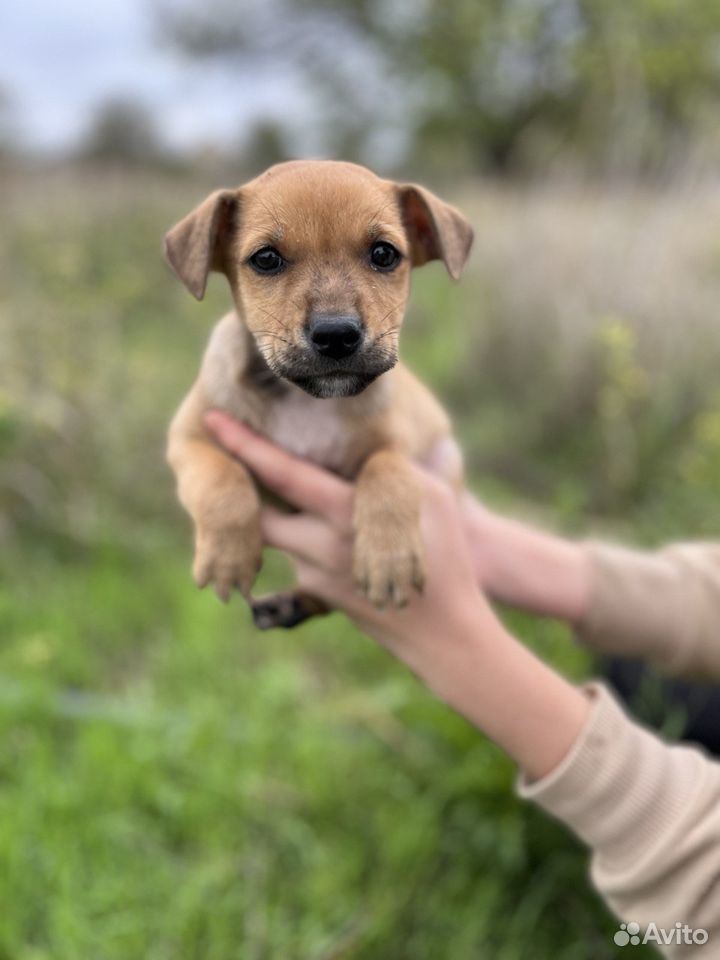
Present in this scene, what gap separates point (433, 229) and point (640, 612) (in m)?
2.02

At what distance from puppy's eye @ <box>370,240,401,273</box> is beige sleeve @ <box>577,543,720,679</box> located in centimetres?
201

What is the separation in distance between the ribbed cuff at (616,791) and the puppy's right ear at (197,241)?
5.24ft

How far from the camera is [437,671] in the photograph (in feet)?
7.83

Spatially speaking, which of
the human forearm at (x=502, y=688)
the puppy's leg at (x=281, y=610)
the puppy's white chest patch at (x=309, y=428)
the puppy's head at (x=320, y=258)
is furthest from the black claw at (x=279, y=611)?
the puppy's head at (x=320, y=258)

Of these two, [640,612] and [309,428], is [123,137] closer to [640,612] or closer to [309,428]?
[309,428]

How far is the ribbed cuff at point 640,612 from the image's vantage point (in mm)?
3264

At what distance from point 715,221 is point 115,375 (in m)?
4.61

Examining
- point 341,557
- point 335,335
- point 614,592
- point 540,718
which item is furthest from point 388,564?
point 614,592

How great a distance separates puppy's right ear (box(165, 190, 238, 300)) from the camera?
174cm

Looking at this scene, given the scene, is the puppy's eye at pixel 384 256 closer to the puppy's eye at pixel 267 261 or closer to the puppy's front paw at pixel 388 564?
the puppy's eye at pixel 267 261

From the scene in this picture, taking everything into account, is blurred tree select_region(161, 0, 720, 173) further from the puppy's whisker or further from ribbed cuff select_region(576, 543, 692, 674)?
ribbed cuff select_region(576, 543, 692, 674)

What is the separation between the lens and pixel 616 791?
2209 mm

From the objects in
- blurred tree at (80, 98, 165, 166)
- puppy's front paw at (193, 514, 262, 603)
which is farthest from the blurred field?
puppy's front paw at (193, 514, 262, 603)

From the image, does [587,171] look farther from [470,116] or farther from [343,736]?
[343,736]
